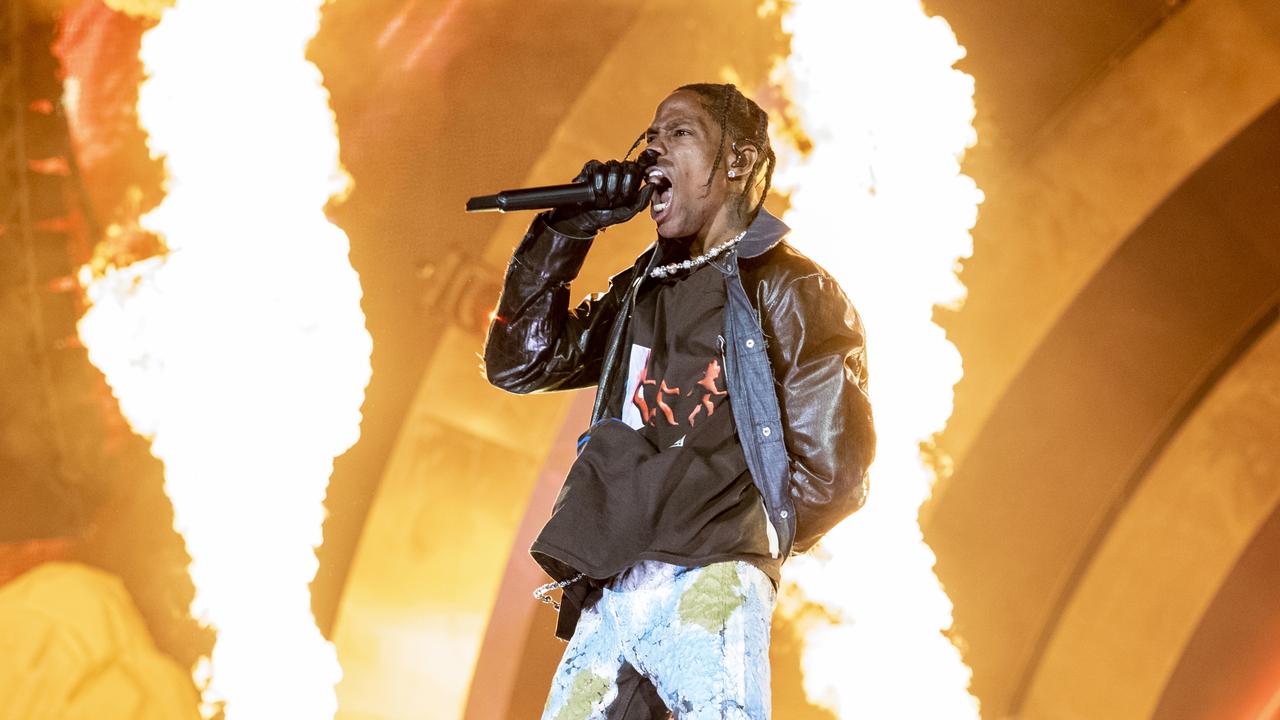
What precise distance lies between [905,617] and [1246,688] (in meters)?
1.05

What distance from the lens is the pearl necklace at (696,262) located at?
2020 mm

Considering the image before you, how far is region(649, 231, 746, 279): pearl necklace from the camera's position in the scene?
202 centimetres

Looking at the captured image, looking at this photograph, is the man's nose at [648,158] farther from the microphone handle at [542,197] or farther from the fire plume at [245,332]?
the fire plume at [245,332]

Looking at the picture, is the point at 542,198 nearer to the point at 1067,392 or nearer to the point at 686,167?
the point at 686,167

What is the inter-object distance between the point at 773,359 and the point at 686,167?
0.42 metres

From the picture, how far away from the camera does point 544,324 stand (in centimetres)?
207

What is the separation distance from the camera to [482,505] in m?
3.54

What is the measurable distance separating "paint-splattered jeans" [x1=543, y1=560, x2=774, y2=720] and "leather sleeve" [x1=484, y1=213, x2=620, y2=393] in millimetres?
471

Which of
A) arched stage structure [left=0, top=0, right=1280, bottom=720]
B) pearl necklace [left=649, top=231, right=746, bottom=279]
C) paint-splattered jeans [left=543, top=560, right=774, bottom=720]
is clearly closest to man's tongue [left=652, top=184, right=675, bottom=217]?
pearl necklace [left=649, top=231, right=746, bottom=279]

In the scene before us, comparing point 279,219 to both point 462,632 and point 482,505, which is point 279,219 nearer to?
point 482,505

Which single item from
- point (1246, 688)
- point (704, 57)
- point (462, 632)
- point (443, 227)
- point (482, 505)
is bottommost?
point (462, 632)

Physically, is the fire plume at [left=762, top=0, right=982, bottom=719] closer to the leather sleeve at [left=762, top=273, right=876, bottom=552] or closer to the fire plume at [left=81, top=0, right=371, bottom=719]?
the fire plume at [left=81, top=0, right=371, bottom=719]

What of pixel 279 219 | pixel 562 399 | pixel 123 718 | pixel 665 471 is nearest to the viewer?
pixel 665 471

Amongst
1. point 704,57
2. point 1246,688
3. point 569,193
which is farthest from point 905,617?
point 569,193
